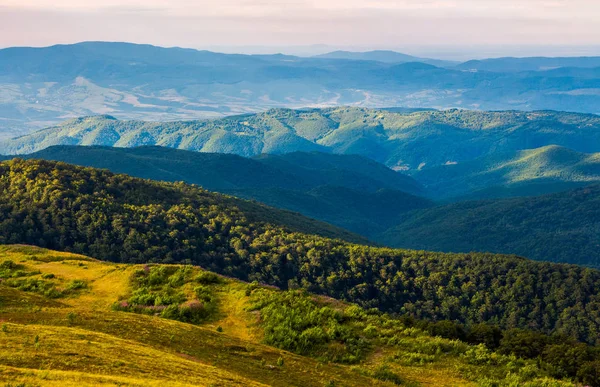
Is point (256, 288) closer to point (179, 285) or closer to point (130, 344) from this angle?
point (179, 285)

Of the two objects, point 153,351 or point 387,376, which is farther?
point 387,376

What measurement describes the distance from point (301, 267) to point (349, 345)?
55236mm

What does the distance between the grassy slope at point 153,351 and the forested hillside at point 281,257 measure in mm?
39367

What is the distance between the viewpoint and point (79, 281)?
4756cm

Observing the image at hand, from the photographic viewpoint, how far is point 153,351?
99.2 ft

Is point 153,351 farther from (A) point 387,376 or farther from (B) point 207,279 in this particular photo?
(B) point 207,279

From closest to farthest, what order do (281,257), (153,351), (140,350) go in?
(140,350), (153,351), (281,257)

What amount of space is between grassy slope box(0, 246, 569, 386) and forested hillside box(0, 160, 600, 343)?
39367 millimetres

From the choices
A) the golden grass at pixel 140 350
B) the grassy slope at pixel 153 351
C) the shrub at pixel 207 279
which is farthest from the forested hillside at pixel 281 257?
the golden grass at pixel 140 350

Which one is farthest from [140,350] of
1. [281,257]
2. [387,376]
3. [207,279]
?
[281,257]

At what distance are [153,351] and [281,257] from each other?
67.5m

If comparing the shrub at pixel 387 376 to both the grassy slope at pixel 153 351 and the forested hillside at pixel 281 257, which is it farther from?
→ the forested hillside at pixel 281 257

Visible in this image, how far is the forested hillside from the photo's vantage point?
87812 millimetres

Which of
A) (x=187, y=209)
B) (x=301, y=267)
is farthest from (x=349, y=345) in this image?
(x=187, y=209)
